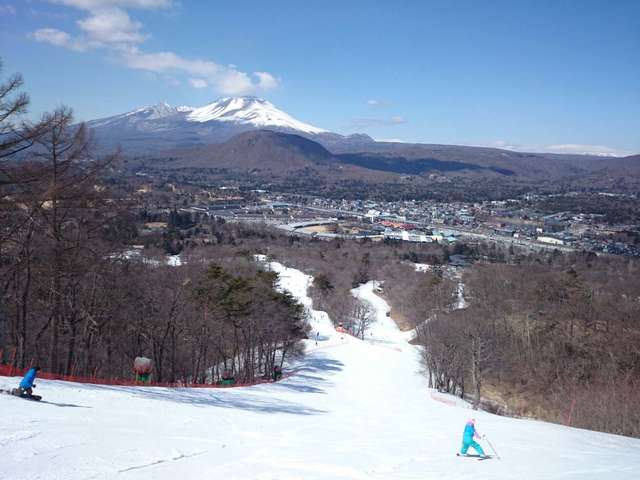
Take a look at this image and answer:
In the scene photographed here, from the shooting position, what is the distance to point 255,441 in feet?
26.3

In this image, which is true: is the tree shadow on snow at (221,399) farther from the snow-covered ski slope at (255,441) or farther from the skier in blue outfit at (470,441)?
the skier in blue outfit at (470,441)

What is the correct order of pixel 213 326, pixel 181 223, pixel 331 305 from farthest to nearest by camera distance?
pixel 181 223
pixel 331 305
pixel 213 326

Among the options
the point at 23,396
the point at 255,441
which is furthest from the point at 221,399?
the point at 23,396

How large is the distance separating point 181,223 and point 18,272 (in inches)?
2629

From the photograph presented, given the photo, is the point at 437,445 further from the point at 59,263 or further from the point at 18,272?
the point at 18,272

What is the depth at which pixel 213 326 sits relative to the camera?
21.6 m

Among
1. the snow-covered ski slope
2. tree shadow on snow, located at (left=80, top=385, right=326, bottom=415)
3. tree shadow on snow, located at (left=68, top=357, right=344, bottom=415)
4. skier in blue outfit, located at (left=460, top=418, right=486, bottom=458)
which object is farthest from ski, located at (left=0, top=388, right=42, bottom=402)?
skier in blue outfit, located at (left=460, top=418, right=486, bottom=458)

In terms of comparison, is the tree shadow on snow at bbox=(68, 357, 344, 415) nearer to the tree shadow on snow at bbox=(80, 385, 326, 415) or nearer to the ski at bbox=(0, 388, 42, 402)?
the tree shadow on snow at bbox=(80, 385, 326, 415)

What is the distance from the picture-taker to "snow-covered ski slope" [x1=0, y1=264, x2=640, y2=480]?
20.0 ft

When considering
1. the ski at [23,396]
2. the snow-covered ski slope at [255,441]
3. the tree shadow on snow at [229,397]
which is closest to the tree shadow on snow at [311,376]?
the tree shadow on snow at [229,397]

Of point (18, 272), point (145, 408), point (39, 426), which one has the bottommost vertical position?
point (145, 408)

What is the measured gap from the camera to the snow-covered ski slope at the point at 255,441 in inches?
240

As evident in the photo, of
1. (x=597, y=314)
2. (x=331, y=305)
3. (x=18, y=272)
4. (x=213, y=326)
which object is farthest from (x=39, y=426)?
(x=331, y=305)

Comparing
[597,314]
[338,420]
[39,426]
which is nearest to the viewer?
[39,426]
